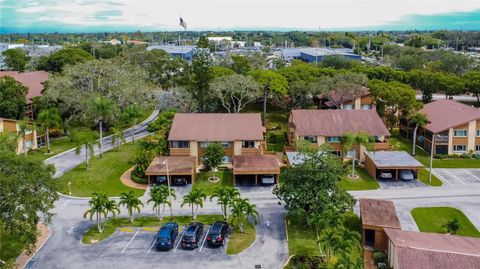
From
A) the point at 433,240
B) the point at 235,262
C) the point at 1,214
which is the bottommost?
the point at 235,262

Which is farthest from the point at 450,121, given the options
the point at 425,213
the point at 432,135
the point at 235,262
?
the point at 235,262

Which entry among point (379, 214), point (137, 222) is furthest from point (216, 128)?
A: point (379, 214)

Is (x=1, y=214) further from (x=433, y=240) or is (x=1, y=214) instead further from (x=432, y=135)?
(x=432, y=135)

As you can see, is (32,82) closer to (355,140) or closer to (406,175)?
(355,140)

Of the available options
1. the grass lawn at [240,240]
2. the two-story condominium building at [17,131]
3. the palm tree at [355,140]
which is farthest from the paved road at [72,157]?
the palm tree at [355,140]

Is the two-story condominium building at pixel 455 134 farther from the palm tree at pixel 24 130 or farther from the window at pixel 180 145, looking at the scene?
the palm tree at pixel 24 130

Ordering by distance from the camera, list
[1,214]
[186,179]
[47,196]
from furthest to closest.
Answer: [186,179] → [47,196] → [1,214]
